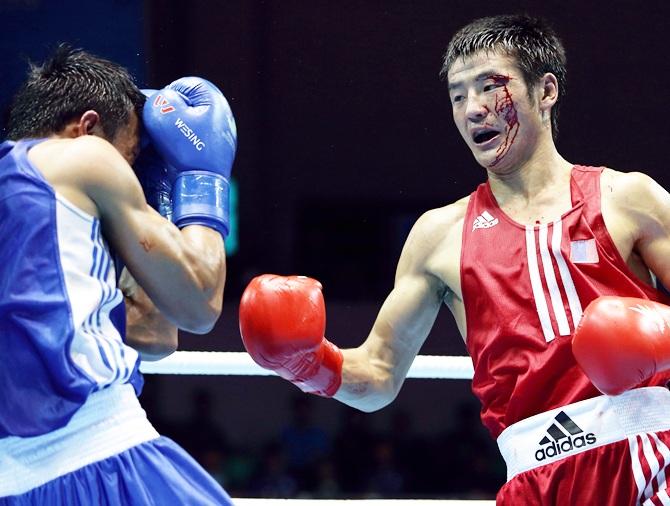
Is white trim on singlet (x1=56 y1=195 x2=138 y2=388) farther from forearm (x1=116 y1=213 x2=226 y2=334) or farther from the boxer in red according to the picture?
the boxer in red

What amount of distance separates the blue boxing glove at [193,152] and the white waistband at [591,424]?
2.42 ft

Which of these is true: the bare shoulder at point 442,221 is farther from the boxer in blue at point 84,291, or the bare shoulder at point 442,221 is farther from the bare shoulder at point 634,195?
the boxer in blue at point 84,291

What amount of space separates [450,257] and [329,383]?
0.38 meters

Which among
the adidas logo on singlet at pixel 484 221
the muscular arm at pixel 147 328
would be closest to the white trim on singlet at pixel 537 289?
the adidas logo on singlet at pixel 484 221

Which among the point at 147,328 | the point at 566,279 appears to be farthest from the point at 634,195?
the point at 147,328

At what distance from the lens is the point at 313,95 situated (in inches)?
241

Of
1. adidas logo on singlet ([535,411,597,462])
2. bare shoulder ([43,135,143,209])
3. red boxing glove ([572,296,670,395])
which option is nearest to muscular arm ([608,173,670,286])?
red boxing glove ([572,296,670,395])

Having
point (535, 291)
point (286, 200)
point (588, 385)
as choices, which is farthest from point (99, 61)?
point (286, 200)

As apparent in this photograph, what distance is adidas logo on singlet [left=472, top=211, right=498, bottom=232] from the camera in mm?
2410

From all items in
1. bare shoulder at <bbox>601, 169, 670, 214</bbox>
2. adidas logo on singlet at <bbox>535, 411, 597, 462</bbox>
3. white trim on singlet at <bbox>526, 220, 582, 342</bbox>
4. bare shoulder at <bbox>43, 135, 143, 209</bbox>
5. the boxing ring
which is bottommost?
the boxing ring

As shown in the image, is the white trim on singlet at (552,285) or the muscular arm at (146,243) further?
the white trim on singlet at (552,285)

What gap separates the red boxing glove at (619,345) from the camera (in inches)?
77.2

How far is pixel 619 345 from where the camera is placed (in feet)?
6.42

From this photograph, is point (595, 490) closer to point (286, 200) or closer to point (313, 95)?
point (313, 95)
